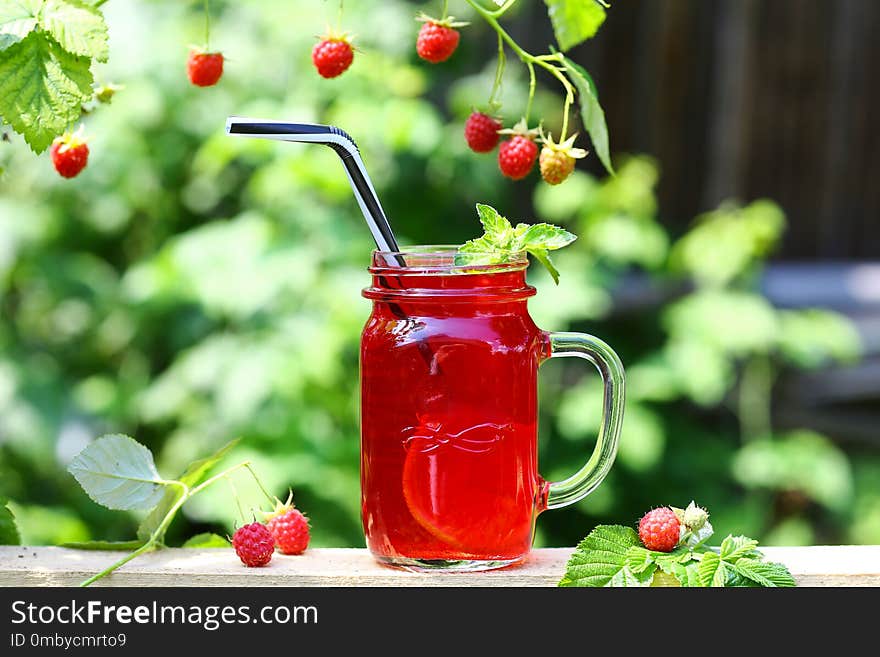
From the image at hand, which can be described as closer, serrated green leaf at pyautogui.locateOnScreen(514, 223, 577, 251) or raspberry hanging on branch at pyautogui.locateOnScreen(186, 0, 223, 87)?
serrated green leaf at pyautogui.locateOnScreen(514, 223, 577, 251)

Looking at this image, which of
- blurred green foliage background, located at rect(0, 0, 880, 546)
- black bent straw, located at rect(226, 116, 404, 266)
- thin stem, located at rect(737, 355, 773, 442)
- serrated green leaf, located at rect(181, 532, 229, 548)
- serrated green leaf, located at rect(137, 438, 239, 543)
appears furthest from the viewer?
thin stem, located at rect(737, 355, 773, 442)

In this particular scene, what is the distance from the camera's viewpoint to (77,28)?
2.46ft

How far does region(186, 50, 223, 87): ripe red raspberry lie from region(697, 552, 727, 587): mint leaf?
0.50 metres

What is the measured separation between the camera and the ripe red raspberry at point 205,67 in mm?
872

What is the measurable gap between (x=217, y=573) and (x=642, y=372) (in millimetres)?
1831

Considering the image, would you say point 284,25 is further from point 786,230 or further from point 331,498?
point 786,230

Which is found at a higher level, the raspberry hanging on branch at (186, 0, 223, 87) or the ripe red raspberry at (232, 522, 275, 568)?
the raspberry hanging on branch at (186, 0, 223, 87)

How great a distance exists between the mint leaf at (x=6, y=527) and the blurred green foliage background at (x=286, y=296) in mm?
1173

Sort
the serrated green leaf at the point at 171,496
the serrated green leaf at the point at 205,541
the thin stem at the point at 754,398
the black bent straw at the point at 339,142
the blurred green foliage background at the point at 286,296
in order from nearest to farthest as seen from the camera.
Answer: the black bent straw at the point at 339,142
the serrated green leaf at the point at 171,496
the serrated green leaf at the point at 205,541
the blurred green foliage background at the point at 286,296
the thin stem at the point at 754,398

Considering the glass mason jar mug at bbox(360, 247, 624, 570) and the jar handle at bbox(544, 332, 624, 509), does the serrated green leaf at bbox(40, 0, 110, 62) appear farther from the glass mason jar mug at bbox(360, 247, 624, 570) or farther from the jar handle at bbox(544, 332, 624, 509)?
the jar handle at bbox(544, 332, 624, 509)

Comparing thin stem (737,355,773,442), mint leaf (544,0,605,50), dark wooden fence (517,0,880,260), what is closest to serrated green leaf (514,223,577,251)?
mint leaf (544,0,605,50)

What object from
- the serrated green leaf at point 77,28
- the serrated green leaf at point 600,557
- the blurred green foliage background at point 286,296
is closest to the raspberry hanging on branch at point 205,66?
the serrated green leaf at point 77,28

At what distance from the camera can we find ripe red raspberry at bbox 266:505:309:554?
853 mm

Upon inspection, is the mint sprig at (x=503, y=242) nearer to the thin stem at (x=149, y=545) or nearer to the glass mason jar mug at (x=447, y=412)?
the glass mason jar mug at (x=447, y=412)
